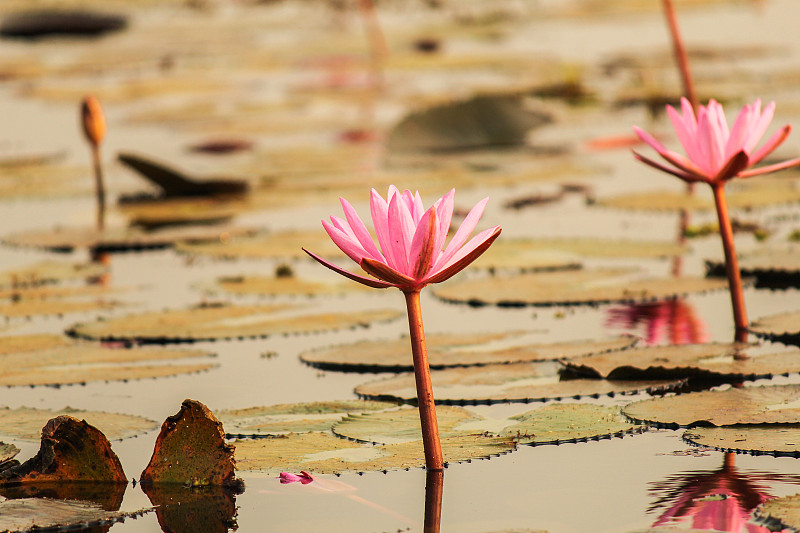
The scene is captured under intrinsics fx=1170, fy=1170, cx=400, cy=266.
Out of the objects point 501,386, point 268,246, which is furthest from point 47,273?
point 501,386

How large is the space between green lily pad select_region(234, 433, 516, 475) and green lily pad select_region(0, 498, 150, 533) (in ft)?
0.76

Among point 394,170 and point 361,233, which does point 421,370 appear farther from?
point 394,170

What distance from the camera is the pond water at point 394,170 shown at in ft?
5.21

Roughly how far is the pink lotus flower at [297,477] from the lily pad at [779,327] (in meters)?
1.08

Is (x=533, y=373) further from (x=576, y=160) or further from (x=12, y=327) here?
(x=576, y=160)

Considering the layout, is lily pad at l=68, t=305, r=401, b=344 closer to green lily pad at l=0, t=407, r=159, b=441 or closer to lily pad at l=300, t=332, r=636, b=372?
lily pad at l=300, t=332, r=636, b=372

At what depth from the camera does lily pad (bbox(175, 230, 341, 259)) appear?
3.43 metres

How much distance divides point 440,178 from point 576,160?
0.70m

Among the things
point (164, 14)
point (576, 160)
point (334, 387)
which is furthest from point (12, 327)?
point (164, 14)

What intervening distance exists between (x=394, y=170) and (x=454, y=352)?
8.34 feet

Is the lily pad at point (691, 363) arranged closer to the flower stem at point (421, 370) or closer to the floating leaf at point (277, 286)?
the flower stem at point (421, 370)

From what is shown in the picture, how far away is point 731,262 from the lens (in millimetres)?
2295

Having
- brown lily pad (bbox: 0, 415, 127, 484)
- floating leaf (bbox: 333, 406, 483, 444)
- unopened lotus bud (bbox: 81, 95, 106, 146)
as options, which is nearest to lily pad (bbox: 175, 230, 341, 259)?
unopened lotus bud (bbox: 81, 95, 106, 146)

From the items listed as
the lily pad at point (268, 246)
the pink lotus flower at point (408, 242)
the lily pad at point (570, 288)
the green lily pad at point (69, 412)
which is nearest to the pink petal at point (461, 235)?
the pink lotus flower at point (408, 242)
